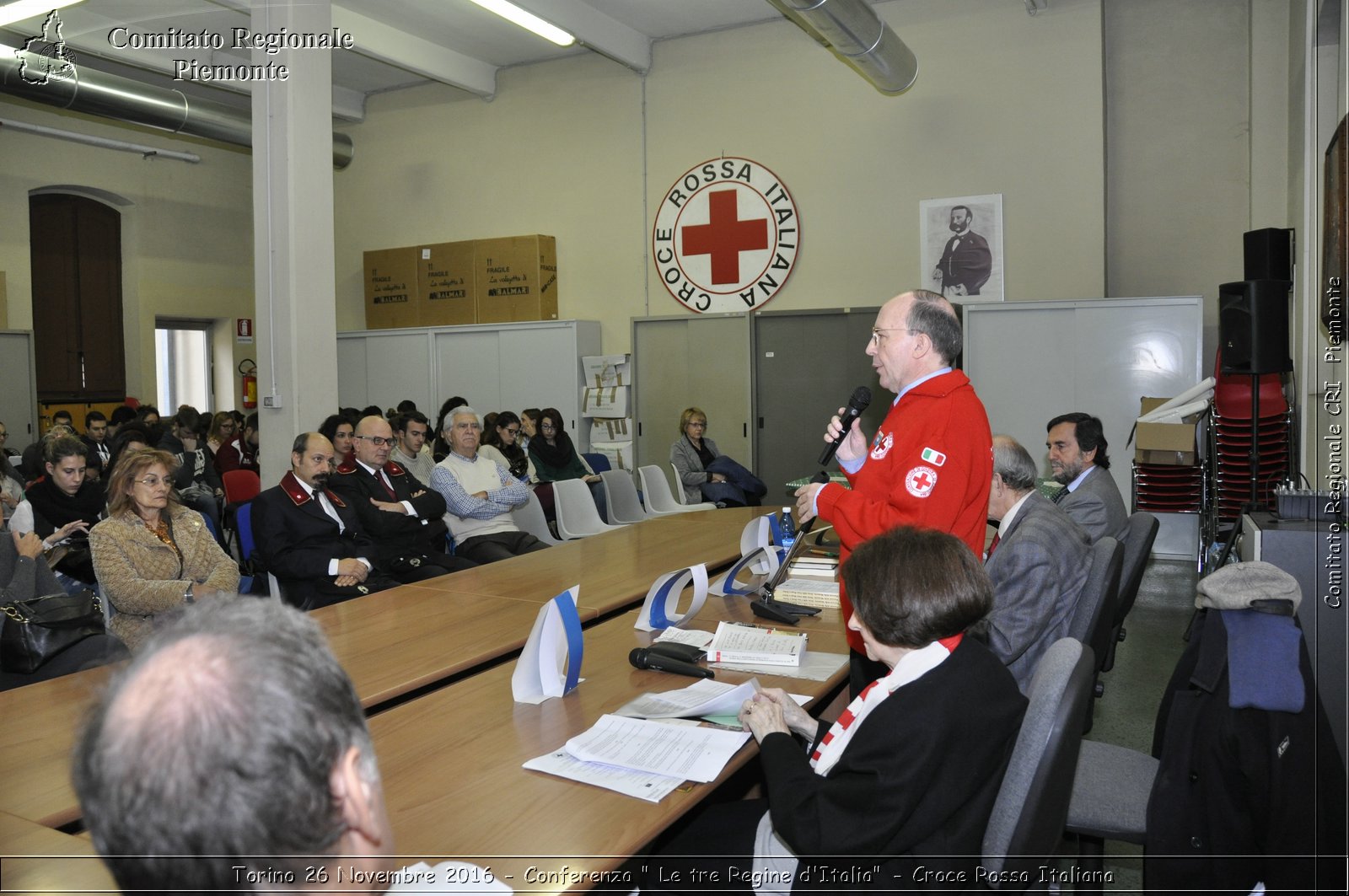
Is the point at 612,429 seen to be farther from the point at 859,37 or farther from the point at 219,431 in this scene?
the point at 859,37

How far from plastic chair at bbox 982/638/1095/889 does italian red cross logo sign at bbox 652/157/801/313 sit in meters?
7.36

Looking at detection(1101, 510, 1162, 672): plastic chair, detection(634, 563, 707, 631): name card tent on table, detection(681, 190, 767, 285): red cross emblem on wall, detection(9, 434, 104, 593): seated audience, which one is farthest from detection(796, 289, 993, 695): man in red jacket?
detection(681, 190, 767, 285): red cross emblem on wall

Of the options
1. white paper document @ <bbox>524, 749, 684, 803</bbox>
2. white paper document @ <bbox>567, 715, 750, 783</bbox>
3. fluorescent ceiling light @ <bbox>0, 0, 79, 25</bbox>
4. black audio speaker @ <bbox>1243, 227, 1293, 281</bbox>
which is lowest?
white paper document @ <bbox>524, 749, 684, 803</bbox>

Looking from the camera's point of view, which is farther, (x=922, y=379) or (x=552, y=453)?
(x=552, y=453)

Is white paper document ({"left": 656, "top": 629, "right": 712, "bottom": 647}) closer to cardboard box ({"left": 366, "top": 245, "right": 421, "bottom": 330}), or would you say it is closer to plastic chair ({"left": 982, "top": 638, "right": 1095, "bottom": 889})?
plastic chair ({"left": 982, "top": 638, "right": 1095, "bottom": 889})

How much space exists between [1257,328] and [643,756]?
4.54 m

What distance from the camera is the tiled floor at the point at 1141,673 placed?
8.98 feet

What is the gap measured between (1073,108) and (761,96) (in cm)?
265

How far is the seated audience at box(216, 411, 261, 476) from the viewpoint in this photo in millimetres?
7852

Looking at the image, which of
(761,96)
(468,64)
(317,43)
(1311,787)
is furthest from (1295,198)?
(468,64)

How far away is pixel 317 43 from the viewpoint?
5992mm

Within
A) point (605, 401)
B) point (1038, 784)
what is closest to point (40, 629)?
point (1038, 784)

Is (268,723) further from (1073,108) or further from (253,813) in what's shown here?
(1073,108)

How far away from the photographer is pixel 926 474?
2.30m
